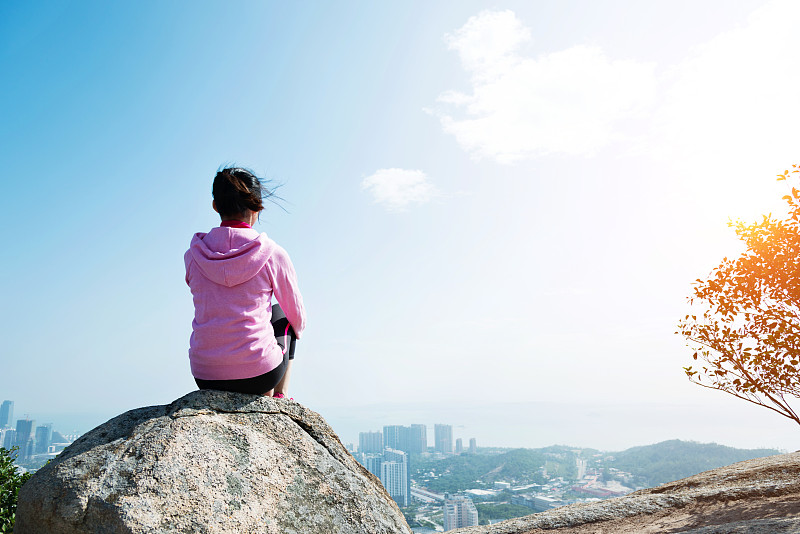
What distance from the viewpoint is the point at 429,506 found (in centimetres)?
2756

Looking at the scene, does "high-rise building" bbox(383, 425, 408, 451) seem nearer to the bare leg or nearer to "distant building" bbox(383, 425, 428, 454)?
"distant building" bbox(383, 425, 428, 454)

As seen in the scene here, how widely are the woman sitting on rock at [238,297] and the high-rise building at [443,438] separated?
7026 cm

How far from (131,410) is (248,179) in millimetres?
2206

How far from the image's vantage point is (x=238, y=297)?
14.0 feet

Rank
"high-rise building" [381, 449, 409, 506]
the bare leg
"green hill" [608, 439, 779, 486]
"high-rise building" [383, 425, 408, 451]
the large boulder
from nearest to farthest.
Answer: the large boulder, the bare leg, "green hill" [608, 439, 779, 486], "high-rise building" [381, 449, 409, 506], "high-rise building" [383, 425, 408, 451]

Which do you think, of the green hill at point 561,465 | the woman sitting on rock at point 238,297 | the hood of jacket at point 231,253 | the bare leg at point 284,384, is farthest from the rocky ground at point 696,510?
the green hill at point 561,465

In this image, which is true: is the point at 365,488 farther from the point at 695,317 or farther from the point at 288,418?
the point at 695,317

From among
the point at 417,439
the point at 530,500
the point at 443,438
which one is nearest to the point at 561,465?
the point at 530,500

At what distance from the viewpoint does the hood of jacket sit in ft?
13.9

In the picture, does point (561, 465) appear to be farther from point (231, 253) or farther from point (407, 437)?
point (231, 253)

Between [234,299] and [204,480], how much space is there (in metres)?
1.43

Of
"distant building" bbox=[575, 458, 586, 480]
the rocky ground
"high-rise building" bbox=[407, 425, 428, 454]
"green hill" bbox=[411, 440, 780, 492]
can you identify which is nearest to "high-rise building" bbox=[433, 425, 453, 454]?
"high-rise building" bbox=[407, 425, 428, 454]

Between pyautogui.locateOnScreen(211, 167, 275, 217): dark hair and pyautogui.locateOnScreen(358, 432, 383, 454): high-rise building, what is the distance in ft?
202

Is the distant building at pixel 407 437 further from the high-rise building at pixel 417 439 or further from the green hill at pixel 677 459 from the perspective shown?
the green hill at pixel 677 459
